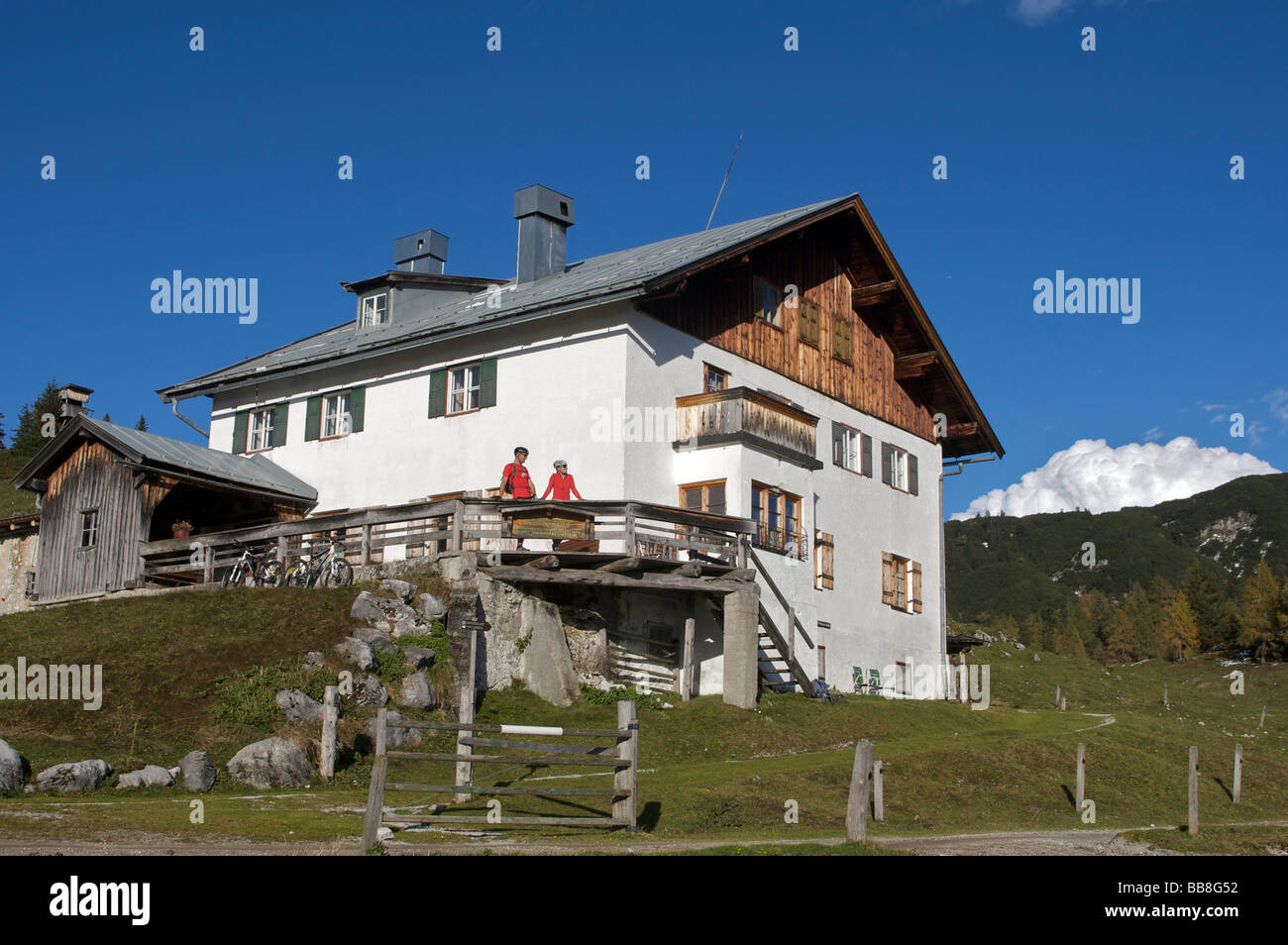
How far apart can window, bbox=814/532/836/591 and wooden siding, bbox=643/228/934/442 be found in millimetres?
4622

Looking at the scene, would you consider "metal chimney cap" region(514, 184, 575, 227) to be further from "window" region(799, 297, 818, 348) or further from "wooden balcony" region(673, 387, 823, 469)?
"wooden balcony" region(673, 387, 823, 469)

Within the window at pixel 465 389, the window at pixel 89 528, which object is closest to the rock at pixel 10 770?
the window at pixel 89 528

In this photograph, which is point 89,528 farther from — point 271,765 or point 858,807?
point 858,807

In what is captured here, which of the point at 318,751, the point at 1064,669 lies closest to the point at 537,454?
the point at 318,751

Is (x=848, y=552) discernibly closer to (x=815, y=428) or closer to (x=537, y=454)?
(x=815, y=428)

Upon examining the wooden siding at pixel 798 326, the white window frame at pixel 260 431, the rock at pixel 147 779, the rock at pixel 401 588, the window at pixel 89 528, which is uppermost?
the wooden siding at pixel 798 326

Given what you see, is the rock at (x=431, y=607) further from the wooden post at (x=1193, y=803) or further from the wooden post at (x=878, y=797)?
the wooden post at (x=1193, y=803)

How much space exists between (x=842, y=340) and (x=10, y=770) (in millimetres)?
27620

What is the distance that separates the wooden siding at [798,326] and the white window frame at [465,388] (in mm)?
5268

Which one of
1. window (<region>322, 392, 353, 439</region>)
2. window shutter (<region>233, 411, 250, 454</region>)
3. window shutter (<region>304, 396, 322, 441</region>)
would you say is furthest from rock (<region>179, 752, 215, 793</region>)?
window shutter (<region>233, 411, 250, 454</region>)

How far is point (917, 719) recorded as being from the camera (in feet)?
102

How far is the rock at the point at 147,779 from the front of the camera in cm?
1797

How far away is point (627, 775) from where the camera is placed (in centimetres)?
1617

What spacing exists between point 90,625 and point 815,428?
19.1m
